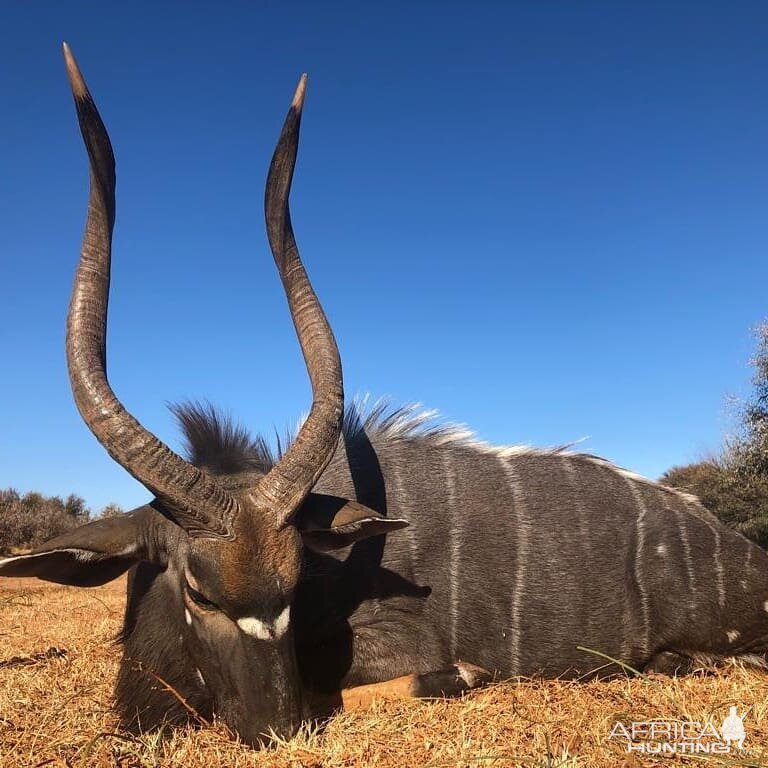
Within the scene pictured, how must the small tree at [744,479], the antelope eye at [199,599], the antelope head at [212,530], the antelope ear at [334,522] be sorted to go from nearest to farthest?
the antelope head at [212,530] → the antelope eye at [199,599] → the antelope ear at [334,522] → the small tree at [744,479]

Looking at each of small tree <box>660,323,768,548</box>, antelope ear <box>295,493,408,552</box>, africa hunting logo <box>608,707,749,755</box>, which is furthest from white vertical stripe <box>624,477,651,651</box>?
small tree <box>660,323,768,548</box>

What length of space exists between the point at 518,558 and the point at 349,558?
90cm

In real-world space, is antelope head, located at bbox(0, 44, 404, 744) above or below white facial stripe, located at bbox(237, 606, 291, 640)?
above

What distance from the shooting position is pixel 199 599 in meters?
2.78

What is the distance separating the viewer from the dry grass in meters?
2.30

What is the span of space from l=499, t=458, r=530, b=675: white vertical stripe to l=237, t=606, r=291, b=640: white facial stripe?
1446 mm

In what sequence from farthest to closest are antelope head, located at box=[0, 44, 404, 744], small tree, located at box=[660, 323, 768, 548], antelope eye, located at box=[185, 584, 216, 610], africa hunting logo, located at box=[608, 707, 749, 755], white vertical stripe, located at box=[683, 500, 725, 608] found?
1. small tree, located at box=[660, 323, 768, 548]
2. white vertical stripe, located at box=[683, 500, 725, 608]
3. antelope eye, located at box=[185, 584, 216, 610]
4. antelope head, located at box=[0, 44, 404, 744]
5. africa hunting logo, located at box=[608, 707, 749, 755]

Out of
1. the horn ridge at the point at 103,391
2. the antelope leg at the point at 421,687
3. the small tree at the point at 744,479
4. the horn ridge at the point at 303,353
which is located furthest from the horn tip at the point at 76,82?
the small tree at the point at 744,479

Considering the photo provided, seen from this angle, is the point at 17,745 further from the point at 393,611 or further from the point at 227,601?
the point at 393,611

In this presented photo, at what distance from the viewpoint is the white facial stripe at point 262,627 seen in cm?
262

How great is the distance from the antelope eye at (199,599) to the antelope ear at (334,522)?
459 mm

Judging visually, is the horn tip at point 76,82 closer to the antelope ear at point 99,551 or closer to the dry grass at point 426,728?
the antelope ear at point 99,551

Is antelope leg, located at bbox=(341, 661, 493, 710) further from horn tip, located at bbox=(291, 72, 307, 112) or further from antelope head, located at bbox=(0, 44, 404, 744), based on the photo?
horn tip, located at bbox=(291, 72, 307, 112)

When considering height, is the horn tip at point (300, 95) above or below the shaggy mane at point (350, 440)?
above
